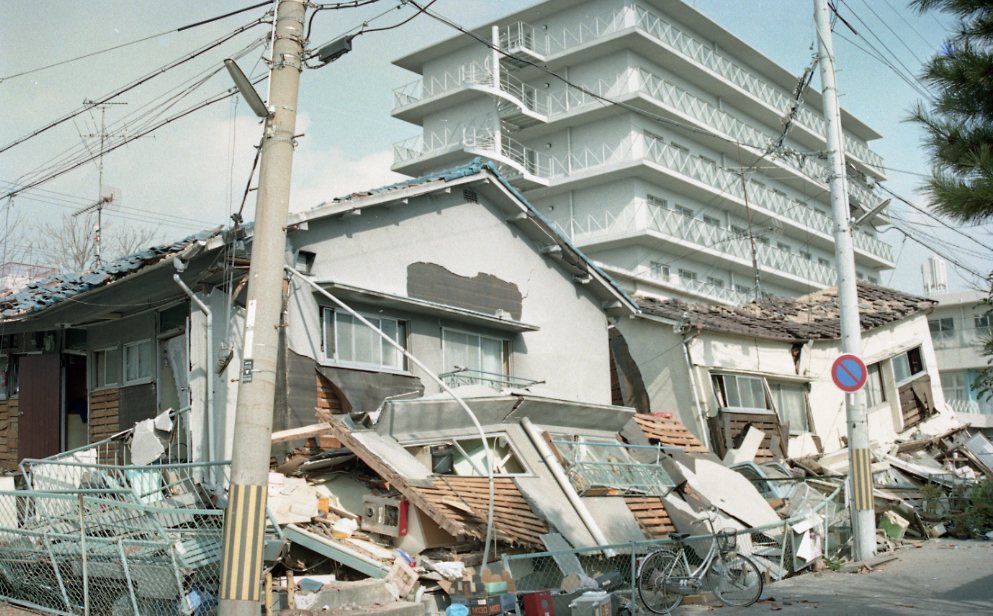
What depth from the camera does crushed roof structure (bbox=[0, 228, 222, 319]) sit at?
1349 cm

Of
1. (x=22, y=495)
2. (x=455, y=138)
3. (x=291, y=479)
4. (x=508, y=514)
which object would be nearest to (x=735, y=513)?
(x=508, y=514)

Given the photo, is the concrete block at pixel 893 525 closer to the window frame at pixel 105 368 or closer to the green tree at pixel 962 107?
the green tree at pixel 962 107

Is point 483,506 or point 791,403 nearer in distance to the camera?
point 483,506

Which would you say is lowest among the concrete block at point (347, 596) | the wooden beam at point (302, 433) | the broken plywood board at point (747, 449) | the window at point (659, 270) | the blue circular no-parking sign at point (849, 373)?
the concrete block at point (347, 596)

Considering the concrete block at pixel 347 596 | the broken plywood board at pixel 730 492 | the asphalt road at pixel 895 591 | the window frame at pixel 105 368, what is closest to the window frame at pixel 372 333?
the window frame at pixel 105 368

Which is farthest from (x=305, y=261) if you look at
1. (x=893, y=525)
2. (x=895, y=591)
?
(x=893, y=525)

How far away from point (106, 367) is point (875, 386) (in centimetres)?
2257

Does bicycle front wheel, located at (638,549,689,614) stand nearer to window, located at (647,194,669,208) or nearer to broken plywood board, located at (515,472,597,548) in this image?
broken plywood board, located at (515,472,597,548)

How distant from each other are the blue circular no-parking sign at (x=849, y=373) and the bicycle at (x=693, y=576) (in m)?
3.84

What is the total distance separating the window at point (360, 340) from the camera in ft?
50.3

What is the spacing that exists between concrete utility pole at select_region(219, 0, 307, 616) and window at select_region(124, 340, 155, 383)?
8005 millimetres

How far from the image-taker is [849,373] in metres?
14.3

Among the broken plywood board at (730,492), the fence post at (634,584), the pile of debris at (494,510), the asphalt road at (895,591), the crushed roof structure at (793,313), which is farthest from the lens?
the crushed roof structure at (793,313)

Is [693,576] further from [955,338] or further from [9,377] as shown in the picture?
[955,338]
